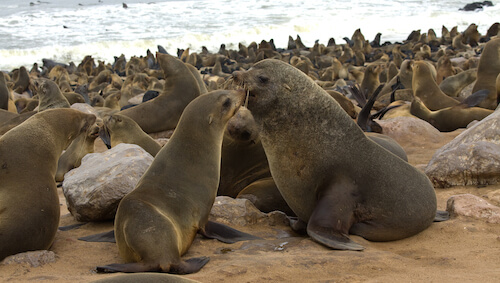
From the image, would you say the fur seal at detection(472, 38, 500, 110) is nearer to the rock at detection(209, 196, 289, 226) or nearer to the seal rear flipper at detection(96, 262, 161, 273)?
the rock at detection(209, 196, 289, 226)

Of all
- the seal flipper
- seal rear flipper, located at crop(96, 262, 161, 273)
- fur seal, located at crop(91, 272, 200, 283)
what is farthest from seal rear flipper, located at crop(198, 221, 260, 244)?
fur seal, located at crop(91, 272, 200, 283)

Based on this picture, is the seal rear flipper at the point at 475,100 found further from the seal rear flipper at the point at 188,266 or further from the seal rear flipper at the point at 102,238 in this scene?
the seal rear flipper at the point at 188,266

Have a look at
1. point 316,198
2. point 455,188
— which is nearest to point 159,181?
point 316,198

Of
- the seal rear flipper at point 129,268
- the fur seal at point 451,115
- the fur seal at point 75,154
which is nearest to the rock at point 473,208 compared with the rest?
the seal rear flipper at point 129,268

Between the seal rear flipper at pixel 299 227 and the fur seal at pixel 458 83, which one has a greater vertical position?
the seal rear flipper at pixel 299 227

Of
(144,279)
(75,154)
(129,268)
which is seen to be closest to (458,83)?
(75,154)

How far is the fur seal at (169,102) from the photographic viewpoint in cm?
806

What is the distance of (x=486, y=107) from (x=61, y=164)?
6528 millimetres

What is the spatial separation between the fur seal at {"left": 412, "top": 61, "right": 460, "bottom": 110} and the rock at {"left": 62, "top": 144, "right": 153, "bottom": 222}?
6541 mm

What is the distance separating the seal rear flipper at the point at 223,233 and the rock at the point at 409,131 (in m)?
4.40

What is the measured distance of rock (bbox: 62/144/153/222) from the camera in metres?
4.25

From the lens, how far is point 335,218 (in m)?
3.65

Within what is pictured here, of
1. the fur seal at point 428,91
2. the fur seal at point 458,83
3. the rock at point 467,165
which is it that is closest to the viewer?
the rock at point 467,165

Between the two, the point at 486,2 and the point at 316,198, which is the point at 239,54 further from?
the point at 486,2
